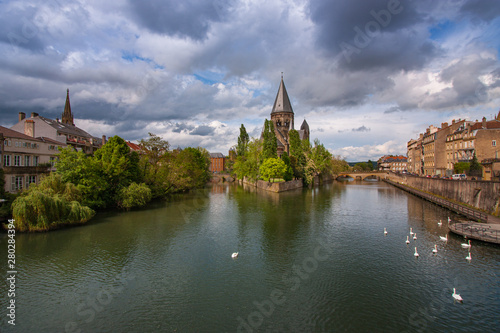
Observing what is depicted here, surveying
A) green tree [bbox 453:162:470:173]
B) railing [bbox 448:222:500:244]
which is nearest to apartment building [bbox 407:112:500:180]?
green tree [bbox 453:162:470:173]

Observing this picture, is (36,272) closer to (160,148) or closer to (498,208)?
(160,148)

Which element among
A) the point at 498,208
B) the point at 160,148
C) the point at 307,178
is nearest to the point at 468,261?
the point at 498,208

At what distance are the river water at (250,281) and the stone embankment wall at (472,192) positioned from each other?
9.10 meters

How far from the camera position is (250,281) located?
16891mm

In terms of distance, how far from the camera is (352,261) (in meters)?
20.0

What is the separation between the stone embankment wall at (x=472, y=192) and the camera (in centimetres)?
3147

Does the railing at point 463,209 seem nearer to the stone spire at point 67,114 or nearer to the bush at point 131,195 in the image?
the bush at point 131,195

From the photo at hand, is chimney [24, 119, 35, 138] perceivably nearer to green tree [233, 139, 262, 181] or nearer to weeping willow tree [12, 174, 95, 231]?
weeping willow tree [12, 174, 95, 231]

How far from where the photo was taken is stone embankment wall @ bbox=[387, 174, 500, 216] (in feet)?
103

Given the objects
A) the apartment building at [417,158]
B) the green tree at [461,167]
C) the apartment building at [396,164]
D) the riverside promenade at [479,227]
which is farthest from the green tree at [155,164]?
the apartment building at [396,164]

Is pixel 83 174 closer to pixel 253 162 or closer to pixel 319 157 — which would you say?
pixel 253 162

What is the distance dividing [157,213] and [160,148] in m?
15.9

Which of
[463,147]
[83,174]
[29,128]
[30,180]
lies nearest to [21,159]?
[30,180]

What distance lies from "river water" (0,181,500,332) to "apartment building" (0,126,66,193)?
35.8 ft
